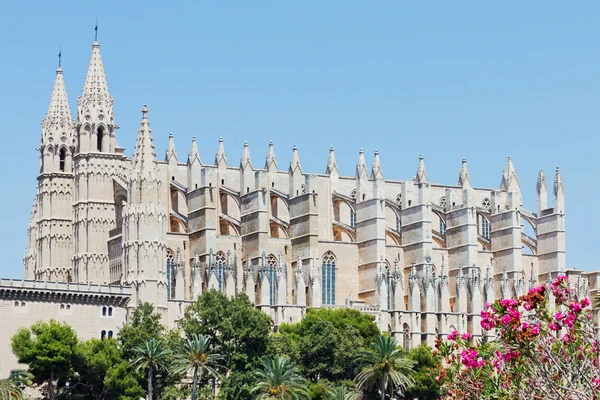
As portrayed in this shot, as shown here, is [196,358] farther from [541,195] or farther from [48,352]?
[541,195]

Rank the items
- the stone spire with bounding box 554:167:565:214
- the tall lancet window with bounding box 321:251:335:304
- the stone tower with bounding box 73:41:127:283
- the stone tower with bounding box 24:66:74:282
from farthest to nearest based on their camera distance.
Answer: the stone spire with bounding box 554:167:565:214, the tall lancet window with bounding box 321:251:335:304, the stone tower with bounding box 24:66:74:282, the stone tower with bounding box 73:41:127:283

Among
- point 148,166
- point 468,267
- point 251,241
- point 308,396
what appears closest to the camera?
point 308,396

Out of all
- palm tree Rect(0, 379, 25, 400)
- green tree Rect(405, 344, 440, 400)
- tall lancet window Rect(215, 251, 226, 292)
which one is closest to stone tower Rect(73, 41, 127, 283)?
tall lancet window Rect(215, 251, 226, 292)

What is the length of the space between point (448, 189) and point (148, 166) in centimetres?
2999

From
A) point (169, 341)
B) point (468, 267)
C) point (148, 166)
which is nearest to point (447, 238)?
point (468, 267)

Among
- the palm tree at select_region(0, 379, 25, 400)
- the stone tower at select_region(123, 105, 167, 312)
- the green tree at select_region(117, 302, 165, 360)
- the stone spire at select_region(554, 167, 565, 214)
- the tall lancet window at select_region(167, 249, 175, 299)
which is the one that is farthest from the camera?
the stone spire at select_region(554, 167, 565, 214)

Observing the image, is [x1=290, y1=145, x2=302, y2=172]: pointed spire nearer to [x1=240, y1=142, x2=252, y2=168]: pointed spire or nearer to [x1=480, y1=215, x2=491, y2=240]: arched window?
[x1=240, y1=142, x2=252, y2=168]: pointed spire

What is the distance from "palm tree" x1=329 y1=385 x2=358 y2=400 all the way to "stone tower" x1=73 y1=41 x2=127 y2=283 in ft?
75.1

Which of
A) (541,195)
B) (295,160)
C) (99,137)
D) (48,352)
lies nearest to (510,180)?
(541,195)

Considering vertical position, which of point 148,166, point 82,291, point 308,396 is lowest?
point 308,396

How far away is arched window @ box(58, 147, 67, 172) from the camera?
10394cm

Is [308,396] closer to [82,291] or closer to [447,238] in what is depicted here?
[82,291]

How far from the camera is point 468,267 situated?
111 metres

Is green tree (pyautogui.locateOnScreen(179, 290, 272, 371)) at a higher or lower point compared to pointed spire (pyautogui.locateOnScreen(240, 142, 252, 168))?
lower
